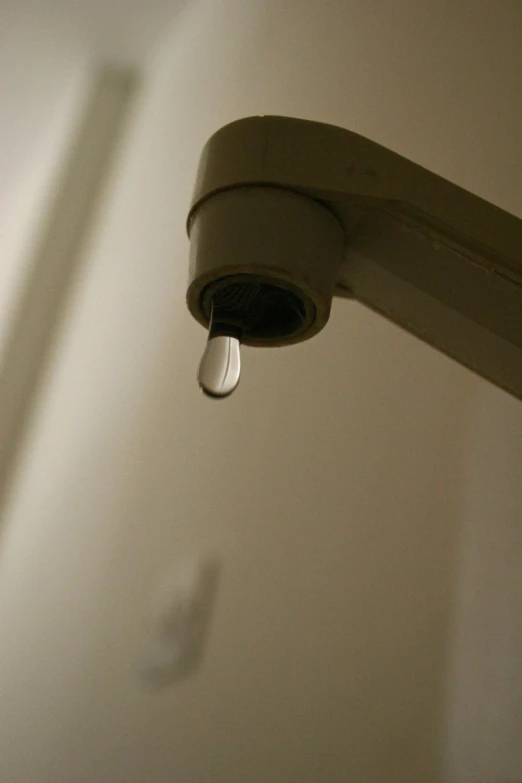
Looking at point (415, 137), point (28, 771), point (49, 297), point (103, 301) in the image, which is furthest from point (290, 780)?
point (49, 297)

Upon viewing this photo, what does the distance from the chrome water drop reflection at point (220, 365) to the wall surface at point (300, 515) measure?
0.18 meters

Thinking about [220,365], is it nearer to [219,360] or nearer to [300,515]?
[219,360]

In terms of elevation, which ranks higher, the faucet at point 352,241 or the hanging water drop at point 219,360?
the faucet at point 352,241

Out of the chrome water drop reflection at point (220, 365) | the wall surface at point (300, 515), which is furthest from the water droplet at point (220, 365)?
the wall surface at point (300, 515)

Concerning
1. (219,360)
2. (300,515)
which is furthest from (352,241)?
(300,515)

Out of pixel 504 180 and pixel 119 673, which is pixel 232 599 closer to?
pixel 119 673

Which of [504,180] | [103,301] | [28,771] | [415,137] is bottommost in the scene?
[28,771]

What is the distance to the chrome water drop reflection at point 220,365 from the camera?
231 mm

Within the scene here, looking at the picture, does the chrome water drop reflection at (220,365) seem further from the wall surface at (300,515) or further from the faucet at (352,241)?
the wall surface at (300,515)

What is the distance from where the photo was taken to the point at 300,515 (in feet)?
1.56

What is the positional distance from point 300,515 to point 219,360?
261mm

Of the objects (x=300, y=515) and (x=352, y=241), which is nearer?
(x=352, y=241)

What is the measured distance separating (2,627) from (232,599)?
435 millimetres

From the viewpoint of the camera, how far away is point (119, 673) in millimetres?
589
